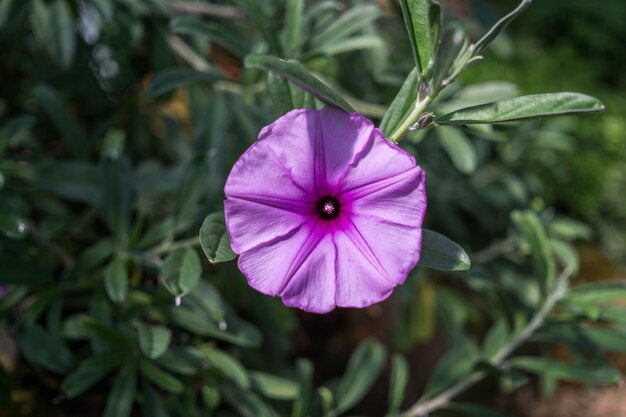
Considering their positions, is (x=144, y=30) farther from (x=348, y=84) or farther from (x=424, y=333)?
(x=424, y=333)

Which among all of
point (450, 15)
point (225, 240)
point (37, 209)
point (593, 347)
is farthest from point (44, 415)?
point (450, 15)

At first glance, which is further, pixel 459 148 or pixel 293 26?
pixel 459 148

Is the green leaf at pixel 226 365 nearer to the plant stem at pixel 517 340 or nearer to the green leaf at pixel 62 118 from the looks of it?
the plant stem at pixel 517 340

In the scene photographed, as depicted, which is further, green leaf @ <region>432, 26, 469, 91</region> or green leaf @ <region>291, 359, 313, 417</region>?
green leaf @ <region>291, 359, 313, 417</region>

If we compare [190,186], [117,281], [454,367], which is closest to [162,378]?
[117,281]

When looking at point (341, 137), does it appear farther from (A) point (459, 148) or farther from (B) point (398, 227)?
(A) point (459, 148)

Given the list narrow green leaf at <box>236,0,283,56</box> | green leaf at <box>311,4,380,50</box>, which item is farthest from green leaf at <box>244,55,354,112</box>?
green leaf at <box>311,4,380,50</box>

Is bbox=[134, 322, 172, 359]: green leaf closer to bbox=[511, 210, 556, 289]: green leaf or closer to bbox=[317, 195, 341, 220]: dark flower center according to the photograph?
bbox=[317, 195, 341, 220]: dark flower center

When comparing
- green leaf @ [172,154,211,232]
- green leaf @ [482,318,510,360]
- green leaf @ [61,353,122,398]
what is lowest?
green leaf @ [61,353,122,398]
